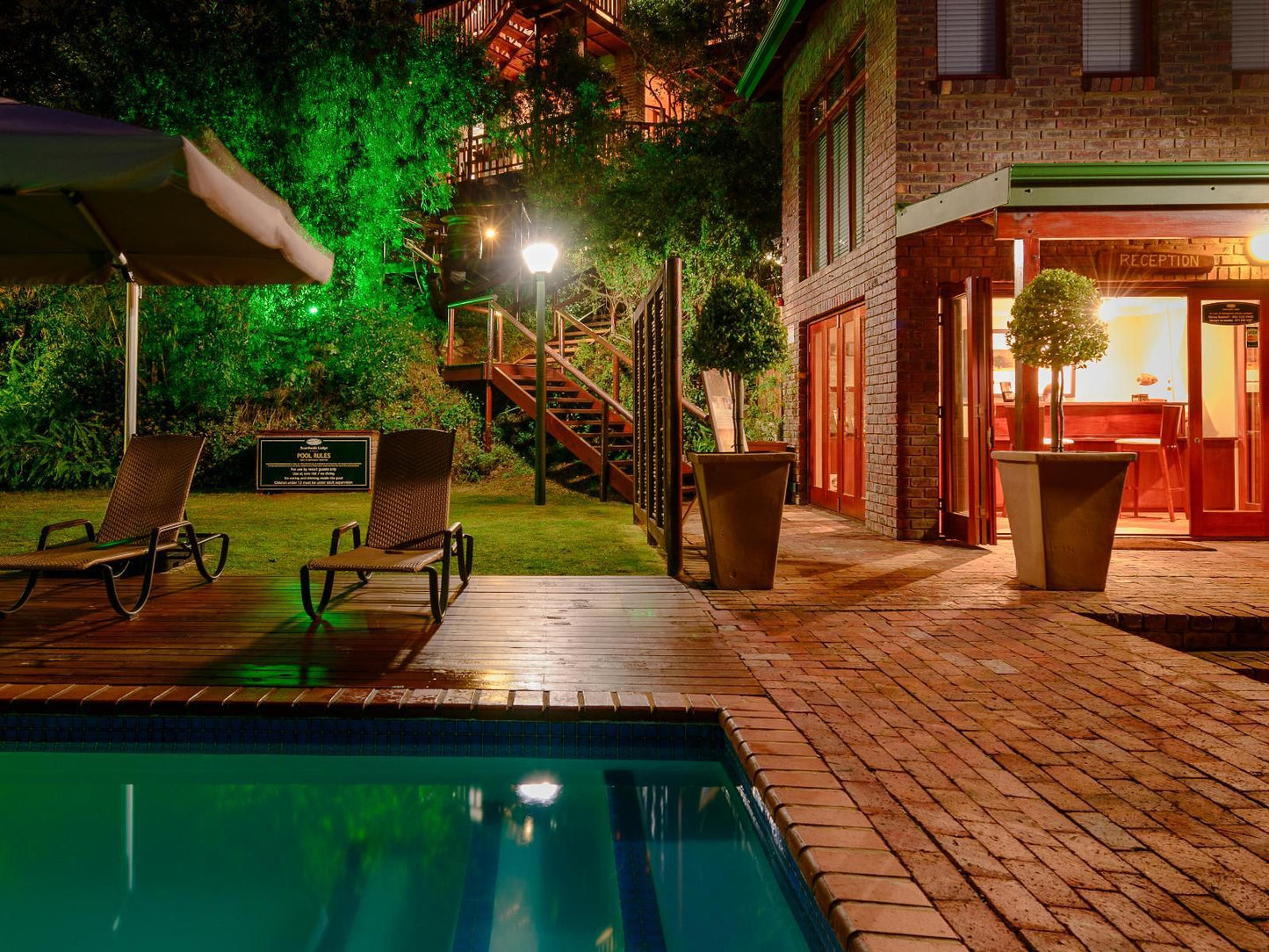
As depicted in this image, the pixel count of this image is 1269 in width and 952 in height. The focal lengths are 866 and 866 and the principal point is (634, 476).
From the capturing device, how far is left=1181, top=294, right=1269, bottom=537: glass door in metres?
7.91

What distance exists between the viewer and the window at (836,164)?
30.5 ft

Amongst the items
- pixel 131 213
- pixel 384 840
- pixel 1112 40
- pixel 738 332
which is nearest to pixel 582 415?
pixel 738 332

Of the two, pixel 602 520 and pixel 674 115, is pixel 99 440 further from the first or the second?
pixel 674 115

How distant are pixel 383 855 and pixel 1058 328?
5.21 m

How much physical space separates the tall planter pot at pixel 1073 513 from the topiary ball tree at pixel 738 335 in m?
1.84

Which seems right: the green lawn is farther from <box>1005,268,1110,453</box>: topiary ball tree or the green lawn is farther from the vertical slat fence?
<box>1005,268,1110,453</box>: topiary ball tree

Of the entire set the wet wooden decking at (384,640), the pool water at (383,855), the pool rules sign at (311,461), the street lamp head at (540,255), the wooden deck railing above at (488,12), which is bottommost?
the pool water at (383,855)

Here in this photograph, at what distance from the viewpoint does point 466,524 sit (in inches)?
374

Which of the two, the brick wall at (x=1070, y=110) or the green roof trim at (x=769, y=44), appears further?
the green roof trim at (x=769, y=44)

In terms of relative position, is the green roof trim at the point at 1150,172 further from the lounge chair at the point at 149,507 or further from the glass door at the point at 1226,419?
the lounge chair at the point at 149,507

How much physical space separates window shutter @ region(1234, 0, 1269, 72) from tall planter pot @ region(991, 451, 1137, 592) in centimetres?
500

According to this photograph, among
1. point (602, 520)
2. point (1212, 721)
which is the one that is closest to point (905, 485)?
point (602, 520)

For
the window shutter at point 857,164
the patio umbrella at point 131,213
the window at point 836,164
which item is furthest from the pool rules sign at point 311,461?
the window shutter at point 857,164

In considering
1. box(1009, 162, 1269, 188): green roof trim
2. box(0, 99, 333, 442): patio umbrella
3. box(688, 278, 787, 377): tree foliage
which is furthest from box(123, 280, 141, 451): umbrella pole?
box(1009, 162, 1269, 188): green roof trim
